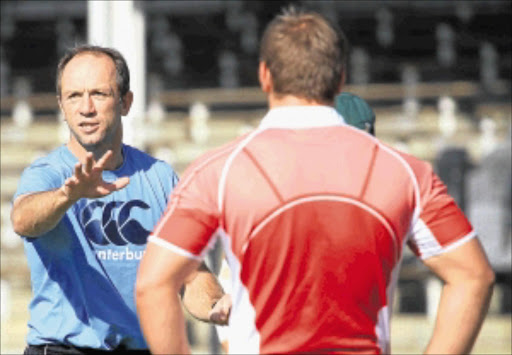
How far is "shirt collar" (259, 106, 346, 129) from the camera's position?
2518 mm

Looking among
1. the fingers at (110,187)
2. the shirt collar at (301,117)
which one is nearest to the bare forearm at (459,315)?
the shirt collar at (301,117)

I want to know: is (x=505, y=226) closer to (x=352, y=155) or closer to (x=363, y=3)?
(x=352, y=155)

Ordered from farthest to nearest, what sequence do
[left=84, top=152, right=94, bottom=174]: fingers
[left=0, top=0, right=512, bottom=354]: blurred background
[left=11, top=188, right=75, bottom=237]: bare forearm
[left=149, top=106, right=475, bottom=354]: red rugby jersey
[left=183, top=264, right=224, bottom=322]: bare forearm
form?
[left=0, top=0, right=512, bottom=354]: blurred background
[left=183, top=264, right=224, bottom=322]: bare forearm
[left=11, top=188, right=75, bottom=237]: bare forearm
[left=84, top=152, right=94, bottom=174]: fingers
[left=149, top=106, right=475, bottom=354]: red rugby jersey

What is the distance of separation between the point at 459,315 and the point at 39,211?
1267mm

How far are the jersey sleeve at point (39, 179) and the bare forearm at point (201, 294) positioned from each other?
51 centimetres

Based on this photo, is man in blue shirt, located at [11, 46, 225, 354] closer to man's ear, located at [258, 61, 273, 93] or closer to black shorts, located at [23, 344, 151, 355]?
black shorts, located at [23, 344, 151, 355]

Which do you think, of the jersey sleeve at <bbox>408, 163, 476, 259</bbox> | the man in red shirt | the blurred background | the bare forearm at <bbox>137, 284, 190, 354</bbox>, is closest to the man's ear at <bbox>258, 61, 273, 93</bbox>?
the man in red shirt

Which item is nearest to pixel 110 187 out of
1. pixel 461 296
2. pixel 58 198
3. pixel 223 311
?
pixel 58 198

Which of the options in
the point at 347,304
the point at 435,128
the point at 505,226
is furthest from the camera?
the point at 435,128

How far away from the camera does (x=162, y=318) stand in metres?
2.50

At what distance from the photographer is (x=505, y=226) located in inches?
307

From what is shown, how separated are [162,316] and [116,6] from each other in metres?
4.30

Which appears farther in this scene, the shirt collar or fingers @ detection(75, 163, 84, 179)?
fingers @ detection(75, 163, 84, 179)

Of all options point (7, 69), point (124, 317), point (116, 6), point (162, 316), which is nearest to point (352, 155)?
point (162, 316)
